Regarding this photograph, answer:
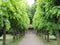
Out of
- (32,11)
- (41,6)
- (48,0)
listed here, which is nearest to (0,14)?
(48,0)

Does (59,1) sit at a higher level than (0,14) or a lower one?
higher

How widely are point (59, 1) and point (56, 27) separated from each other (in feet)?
8.17

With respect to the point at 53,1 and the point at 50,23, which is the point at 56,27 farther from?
the point at 53,1

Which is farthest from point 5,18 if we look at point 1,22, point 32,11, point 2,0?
point 32,11

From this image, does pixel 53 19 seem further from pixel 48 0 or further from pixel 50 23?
pixel 48 0

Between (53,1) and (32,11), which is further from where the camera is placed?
(32,11)

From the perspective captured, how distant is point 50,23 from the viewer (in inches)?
693

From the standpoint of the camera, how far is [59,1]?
1480 centimetres

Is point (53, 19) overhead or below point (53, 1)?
below

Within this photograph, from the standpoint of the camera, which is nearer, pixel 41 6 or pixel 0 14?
pixel 0 14

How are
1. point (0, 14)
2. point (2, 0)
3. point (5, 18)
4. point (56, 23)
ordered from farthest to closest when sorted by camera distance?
point (56, 23) → point (5, 18) → point (0, 14) → point (2, 0)

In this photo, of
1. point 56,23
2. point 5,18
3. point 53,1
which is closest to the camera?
point 53,1

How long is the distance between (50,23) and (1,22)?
5.03 metres

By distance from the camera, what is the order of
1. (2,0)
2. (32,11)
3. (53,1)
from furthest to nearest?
(32,11) → (53,1) → (2,0)
